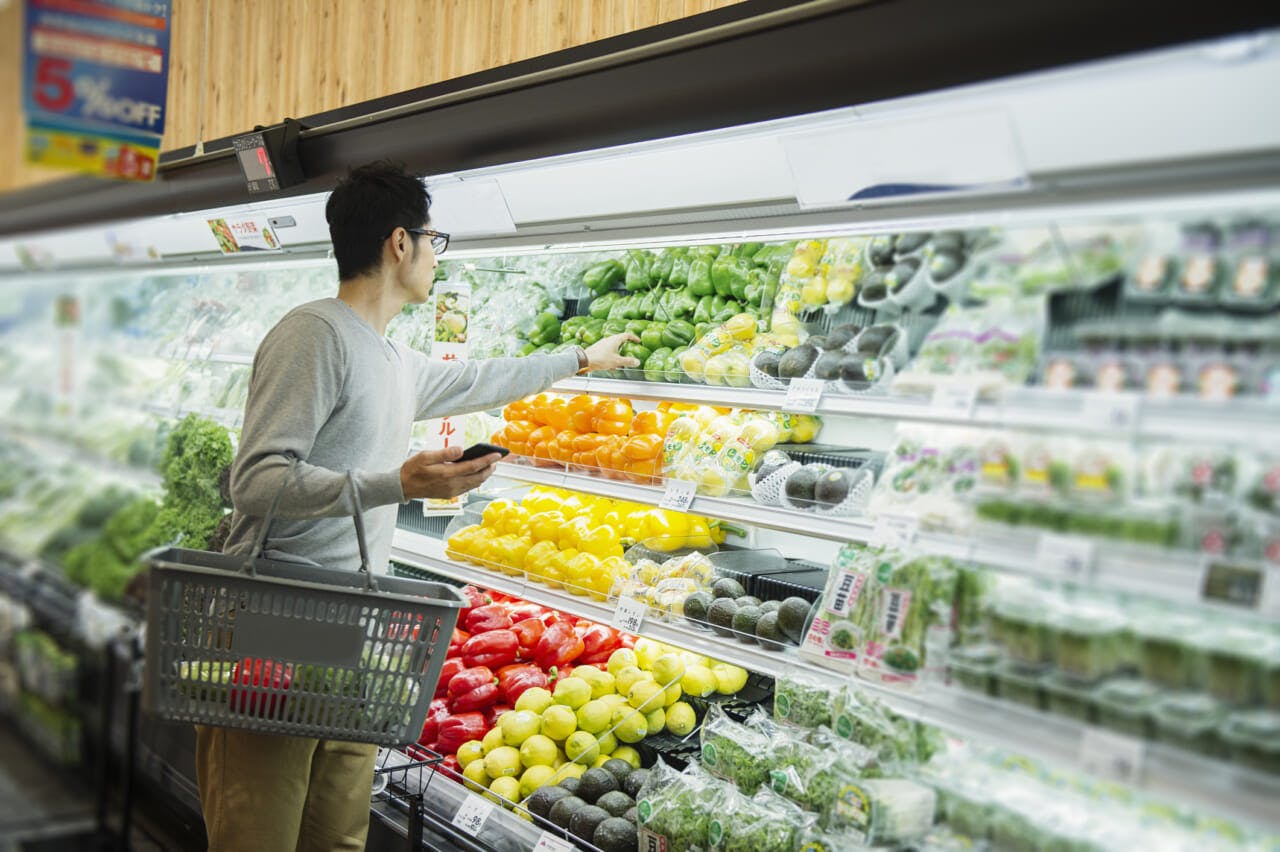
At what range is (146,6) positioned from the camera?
1.63 meters

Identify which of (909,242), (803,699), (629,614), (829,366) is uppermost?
(909,242)

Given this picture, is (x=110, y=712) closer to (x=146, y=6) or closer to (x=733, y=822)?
(x=146, y=6)

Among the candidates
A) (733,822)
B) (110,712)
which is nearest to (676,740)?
(733,822)

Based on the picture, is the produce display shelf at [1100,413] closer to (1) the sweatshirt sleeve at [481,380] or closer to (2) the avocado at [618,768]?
(1) the sweatshirt sleeve at [481,380]

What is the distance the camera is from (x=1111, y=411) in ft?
5.36

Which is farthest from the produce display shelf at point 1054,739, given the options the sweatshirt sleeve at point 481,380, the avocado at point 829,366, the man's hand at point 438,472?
the sweatshirt sleeve at point 481,380

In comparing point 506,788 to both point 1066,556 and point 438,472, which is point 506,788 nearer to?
point 438,472

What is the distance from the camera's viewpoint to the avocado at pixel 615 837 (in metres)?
2.35

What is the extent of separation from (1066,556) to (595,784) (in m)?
1.46

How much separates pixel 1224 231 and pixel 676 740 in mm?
1994

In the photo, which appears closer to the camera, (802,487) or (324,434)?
(324,434)

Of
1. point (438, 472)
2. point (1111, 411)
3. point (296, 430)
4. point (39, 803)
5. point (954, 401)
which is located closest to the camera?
point (39, 803)

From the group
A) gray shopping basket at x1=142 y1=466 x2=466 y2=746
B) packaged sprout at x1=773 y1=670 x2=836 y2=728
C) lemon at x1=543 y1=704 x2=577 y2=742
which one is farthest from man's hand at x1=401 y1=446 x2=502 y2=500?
lemon at x1=543 y1=704 x2=577 y2=742

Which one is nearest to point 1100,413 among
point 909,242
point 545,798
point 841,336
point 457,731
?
point 909,242
